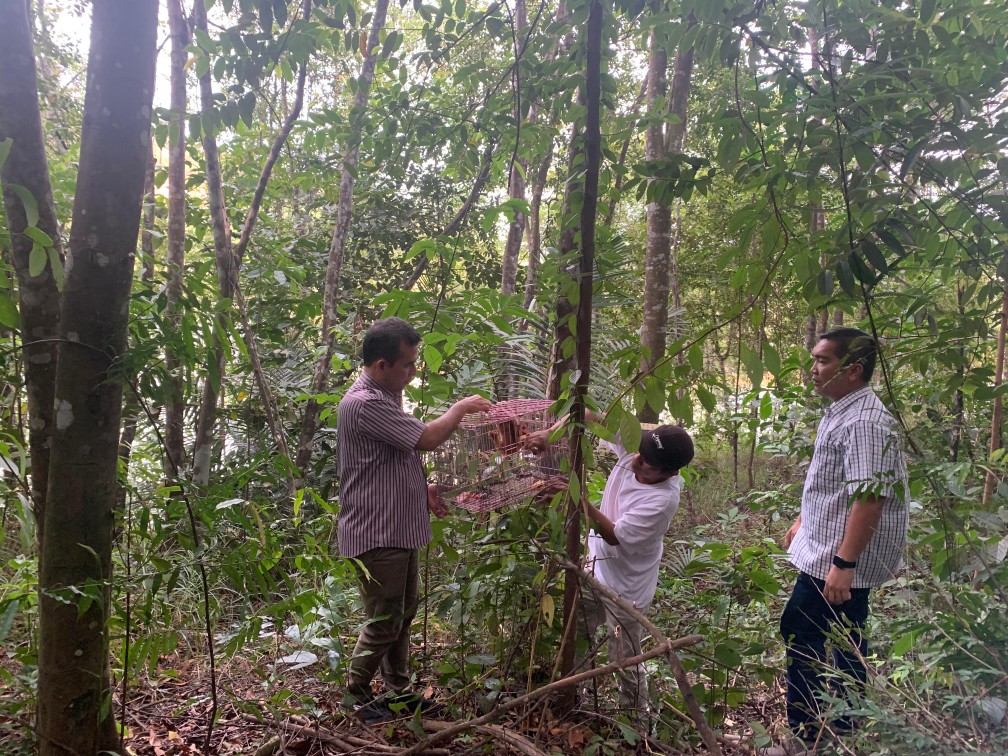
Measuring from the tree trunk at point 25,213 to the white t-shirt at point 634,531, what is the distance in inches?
68.4

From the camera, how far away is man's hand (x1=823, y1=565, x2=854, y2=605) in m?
2.18

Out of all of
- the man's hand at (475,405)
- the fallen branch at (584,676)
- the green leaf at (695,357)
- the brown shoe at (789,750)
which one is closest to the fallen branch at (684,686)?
the fallen branch at (584,676)

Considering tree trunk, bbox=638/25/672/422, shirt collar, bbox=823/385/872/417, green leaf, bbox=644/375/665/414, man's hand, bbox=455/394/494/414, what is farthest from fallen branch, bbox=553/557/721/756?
tree trunk, bbox=638/25/672/422

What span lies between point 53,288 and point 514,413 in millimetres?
1324

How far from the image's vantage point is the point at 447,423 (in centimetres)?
230

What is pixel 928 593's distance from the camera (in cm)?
166

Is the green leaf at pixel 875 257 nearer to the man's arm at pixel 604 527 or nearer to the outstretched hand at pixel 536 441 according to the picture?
the outstretched hand at pixel 536 441

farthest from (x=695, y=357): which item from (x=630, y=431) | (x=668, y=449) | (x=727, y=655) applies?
(x=727, y=655)

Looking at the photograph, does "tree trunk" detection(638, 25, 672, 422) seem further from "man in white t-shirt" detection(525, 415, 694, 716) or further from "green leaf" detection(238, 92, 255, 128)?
"green leaf" detection(238, 92, 255, 128)

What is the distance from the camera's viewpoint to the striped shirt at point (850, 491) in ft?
7.23

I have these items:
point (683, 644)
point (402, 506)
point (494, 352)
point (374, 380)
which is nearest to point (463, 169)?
point (494, 352)

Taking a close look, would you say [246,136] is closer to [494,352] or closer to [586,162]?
[494,352]

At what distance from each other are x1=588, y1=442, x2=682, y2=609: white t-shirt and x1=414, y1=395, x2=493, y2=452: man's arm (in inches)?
21.9

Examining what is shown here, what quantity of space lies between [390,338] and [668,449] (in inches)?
44.1
